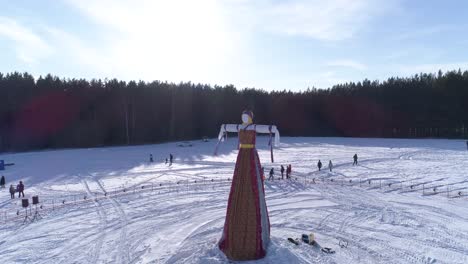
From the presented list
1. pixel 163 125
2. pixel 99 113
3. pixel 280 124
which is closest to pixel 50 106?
pixel 99 113

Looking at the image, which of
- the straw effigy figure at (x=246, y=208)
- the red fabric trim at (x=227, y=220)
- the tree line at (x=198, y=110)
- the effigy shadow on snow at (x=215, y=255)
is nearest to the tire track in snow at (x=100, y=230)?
the effigy shadow on snow at (x=215, y=255)

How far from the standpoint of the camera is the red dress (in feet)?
42.1

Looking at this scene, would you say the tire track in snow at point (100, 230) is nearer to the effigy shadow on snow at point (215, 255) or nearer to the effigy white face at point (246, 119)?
the effigy shadow on snow at point (215, 255)

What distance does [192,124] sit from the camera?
252 feet

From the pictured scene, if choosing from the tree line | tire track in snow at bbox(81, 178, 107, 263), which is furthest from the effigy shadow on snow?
the tree line

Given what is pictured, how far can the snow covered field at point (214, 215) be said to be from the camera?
45.6 feet

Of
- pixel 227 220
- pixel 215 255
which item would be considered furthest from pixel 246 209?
pixel 215 255

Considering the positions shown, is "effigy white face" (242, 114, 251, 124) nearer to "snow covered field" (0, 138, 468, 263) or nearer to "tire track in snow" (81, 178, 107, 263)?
"snow covered field" (0, 138, 468, 263)

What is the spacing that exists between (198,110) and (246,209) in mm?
66797

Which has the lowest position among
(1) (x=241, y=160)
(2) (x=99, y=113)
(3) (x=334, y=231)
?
(3) (x=334, y=231)

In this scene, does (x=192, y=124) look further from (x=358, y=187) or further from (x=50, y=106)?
(x=358, y=187)

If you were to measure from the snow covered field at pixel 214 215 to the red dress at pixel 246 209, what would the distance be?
71 cm

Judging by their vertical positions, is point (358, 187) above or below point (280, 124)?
below

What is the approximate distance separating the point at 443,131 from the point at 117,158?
6150 centimetres
